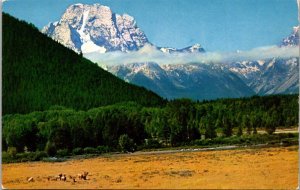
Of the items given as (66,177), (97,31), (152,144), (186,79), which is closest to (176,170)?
(152,144)

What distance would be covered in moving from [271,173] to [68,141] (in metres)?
3.30

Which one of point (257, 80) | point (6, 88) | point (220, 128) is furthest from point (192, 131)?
Answer: point (6, 88)

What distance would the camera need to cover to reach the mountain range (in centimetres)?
1147

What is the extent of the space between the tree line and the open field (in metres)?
0.38

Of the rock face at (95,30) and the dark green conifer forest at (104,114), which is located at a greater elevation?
the rock face at (95,30)

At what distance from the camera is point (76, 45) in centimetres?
1202

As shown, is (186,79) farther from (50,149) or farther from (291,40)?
(50,149)

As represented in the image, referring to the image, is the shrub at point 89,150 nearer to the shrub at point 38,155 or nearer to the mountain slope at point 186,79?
the shrub at point 38,155

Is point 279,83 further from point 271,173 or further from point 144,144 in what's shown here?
point 144,144

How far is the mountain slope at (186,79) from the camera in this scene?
456 inches

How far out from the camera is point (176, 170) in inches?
448

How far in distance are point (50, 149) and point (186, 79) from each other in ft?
8.15

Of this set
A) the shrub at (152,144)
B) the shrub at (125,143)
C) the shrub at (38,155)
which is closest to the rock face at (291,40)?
the shrub at (152,144)

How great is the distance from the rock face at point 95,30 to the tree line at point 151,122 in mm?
1057
